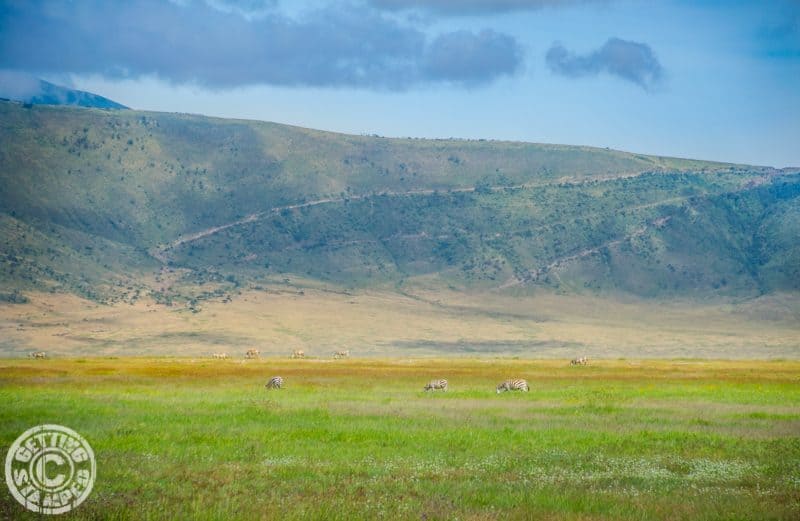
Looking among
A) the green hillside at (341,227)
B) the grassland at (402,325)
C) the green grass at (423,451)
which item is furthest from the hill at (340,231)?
the green grass at (423,451)

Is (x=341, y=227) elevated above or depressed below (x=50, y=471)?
below

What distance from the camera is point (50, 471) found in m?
19.0

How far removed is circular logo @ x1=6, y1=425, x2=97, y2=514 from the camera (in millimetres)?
16719

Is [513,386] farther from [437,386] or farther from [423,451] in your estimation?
[423,451]

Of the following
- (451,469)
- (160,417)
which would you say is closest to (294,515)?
(451,469)

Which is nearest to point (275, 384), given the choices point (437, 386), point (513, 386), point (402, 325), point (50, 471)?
point (437, 386)

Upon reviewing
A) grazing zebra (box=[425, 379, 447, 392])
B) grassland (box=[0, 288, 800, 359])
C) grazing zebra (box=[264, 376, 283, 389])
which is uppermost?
grazing zebra (box=[425, 379, 447, 392])

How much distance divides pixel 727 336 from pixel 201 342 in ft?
218

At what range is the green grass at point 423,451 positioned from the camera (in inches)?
682

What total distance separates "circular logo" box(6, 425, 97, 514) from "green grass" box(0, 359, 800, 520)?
1.15 ft

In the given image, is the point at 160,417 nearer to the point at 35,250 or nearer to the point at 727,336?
the point at 727,336

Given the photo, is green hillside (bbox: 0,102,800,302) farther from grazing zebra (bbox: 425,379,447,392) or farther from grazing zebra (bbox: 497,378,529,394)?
grazing zebra (bbox: 497,378,529,394)

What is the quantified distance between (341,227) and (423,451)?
158m

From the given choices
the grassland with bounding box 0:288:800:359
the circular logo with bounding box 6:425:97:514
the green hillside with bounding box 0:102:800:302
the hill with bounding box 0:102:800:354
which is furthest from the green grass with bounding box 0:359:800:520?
the green hillside with bounding box 0:102:800:302
